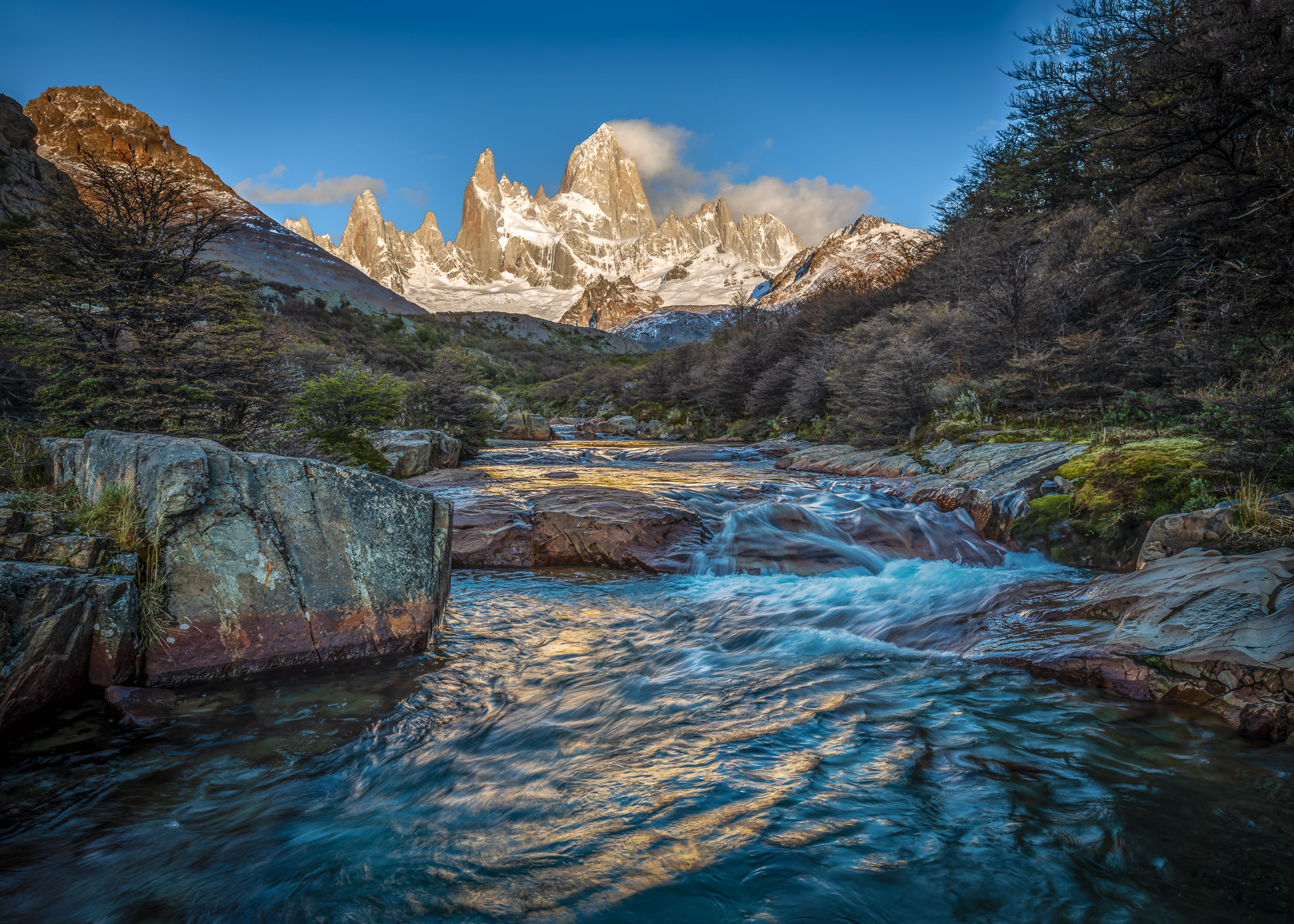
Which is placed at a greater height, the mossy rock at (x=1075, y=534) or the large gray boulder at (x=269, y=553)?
the large gray boulder at (x=269, y=553)

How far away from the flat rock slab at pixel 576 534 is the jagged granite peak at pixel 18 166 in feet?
61.2

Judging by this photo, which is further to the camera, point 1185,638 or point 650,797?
point 1185,638

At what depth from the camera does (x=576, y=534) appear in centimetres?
780

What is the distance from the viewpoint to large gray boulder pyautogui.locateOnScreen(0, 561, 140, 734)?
3104mm

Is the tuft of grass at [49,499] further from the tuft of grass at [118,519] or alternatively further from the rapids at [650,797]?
the rapids at [650,797]

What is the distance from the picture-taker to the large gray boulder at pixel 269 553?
401 cm

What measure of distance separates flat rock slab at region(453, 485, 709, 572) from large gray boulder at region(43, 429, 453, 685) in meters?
2.65

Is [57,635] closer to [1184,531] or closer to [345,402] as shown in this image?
[1184,531]

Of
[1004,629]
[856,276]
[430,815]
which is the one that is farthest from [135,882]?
[856,276]

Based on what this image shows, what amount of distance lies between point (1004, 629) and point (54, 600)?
689 centimetres

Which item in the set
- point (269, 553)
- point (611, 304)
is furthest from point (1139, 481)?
point (611, 304)

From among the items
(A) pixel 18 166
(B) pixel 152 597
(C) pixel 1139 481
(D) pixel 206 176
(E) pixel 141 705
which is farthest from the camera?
(D) pixel 206 176

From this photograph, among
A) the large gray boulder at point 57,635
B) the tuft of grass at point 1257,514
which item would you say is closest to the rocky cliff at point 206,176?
the large gray boulder at point 57,635

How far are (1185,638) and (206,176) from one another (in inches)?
2865
